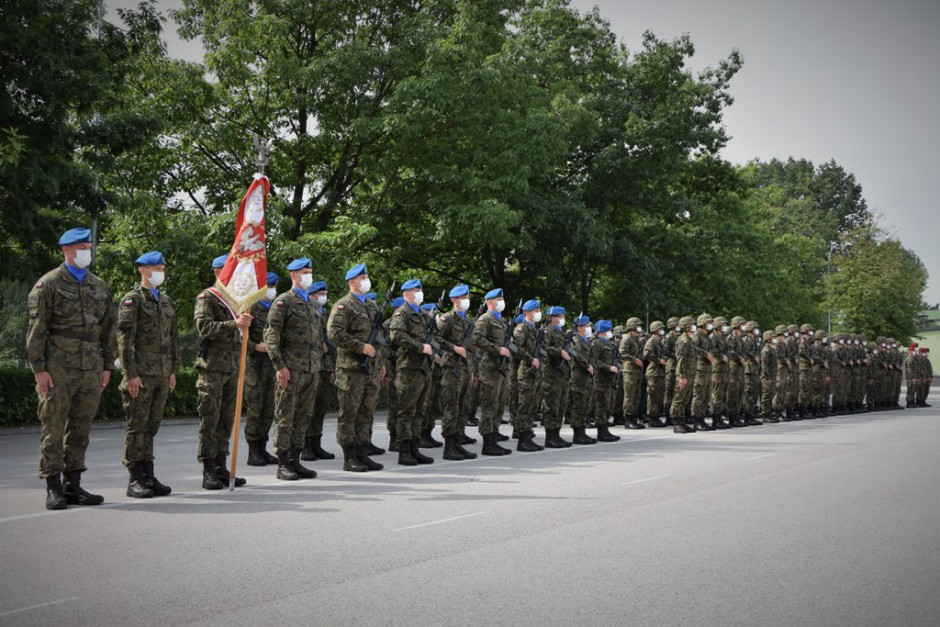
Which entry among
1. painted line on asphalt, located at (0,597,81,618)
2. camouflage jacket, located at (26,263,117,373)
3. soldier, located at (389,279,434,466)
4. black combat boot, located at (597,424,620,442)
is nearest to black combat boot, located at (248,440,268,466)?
soldier, located at (389,279,434,466)

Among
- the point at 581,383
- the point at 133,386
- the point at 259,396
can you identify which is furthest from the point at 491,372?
the point at 133,386

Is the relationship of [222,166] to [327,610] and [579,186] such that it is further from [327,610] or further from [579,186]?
[327,610]

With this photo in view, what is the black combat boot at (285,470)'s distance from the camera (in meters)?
9.48

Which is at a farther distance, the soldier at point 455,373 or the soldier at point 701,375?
the soldier at point 701,375

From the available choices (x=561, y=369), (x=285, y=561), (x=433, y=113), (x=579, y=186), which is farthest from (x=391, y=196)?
(x=285, y=561)

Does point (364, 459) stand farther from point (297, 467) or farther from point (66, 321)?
point (66, 321)

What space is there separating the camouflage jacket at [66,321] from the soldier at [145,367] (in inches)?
13.5

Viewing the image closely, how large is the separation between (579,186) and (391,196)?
27.6 ft

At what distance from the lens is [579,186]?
31.1 meters

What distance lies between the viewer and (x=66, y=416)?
25.2ft

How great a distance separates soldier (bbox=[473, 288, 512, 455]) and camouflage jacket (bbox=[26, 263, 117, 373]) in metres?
5.62

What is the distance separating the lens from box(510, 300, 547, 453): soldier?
43.3 ft

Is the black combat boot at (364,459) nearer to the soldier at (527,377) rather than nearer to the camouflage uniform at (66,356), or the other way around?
the soldier at (527,377)

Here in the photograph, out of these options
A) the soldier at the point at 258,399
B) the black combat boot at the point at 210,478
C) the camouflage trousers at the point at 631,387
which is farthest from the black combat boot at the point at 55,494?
the camouflage trousers at the point at 631,387
